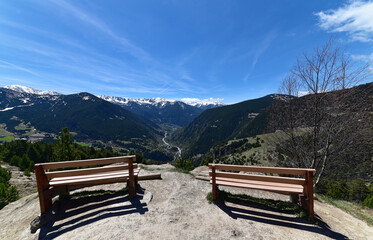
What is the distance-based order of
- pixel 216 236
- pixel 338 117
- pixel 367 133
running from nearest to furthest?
pixel 216 236 → pixel 367 133 → pixel 338 117

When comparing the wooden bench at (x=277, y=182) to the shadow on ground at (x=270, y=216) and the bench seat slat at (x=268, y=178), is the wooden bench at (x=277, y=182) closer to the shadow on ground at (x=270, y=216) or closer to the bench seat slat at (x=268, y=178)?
the bench seat slat at (x=268, y=178)

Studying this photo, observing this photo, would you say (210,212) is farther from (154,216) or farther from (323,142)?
(323,142)

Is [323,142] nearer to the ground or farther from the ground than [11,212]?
farther from the ground

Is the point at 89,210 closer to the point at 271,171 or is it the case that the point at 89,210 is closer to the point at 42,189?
the point at 42,189

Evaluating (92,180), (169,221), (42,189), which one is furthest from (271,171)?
(42,189)

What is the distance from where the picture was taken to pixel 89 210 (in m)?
6.32

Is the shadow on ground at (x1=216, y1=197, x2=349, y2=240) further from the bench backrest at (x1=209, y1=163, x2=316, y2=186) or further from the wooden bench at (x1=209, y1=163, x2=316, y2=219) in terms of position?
the bench backrest at (x1=209, y1=163, x2=316, y2=186)

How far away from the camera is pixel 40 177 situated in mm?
5945

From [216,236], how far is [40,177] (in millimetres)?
6816

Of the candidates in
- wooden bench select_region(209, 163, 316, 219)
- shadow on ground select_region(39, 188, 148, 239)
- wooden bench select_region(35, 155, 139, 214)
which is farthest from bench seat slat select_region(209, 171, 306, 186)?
wooden bench select_region(35, 155, 139, 214)

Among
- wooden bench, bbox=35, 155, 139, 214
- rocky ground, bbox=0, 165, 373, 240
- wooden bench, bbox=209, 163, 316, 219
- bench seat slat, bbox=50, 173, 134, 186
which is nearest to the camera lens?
rocky ground, bbox=0, 165, 373, 240

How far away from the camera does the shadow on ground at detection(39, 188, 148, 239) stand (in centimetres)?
538

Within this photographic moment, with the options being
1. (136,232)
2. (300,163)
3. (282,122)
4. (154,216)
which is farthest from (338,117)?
(136,232)

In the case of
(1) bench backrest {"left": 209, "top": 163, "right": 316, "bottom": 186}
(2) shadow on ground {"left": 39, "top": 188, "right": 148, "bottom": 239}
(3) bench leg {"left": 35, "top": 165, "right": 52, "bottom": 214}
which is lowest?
(2) shadow on ground {"left": 39, "top": 188, "right": 148, "bottom": 239}
